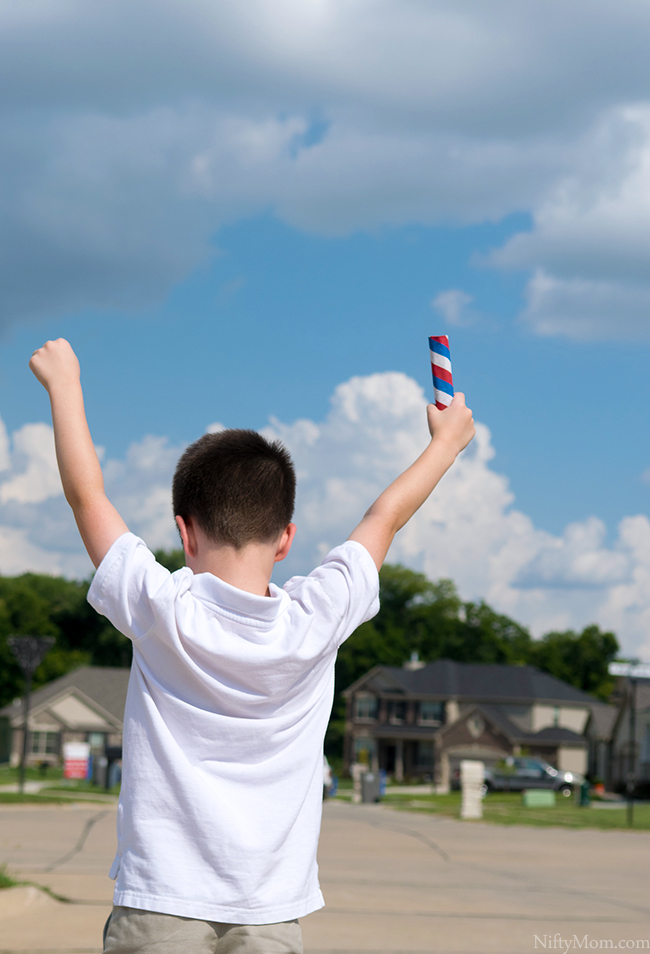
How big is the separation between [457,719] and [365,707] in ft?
33.8

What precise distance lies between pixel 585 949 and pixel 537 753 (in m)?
65.8

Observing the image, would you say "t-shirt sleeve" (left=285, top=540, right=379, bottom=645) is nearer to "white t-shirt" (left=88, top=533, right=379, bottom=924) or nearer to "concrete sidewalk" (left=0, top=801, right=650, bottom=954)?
"white t-shirt" (left=88, top=533, right=379, bottom=924)

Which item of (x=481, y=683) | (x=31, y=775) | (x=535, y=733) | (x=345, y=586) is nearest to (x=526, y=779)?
(x=535, y=733)

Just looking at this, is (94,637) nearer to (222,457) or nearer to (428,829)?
(428,829)

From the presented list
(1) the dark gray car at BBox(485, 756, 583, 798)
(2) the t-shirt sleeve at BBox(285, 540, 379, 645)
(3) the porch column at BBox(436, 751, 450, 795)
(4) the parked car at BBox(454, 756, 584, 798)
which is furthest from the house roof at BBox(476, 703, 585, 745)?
(2) the t-shirt sleeve at BBox(285, 540, 379, 645)

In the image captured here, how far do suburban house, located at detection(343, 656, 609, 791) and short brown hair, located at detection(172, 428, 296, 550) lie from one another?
68767 mm

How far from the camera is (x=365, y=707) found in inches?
3105

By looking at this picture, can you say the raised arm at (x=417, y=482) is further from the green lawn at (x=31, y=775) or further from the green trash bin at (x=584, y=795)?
the green lawn at (x=31, y=775)

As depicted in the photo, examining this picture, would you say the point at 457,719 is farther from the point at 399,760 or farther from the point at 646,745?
the point at 646,745

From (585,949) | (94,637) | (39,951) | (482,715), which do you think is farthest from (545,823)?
(94,637)

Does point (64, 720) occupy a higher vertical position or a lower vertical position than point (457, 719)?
lower

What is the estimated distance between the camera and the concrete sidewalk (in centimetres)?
727

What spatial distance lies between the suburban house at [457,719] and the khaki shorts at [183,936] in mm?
68746

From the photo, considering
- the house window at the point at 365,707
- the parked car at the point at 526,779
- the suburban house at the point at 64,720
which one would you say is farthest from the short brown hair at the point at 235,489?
the house window at the point at 365,707
